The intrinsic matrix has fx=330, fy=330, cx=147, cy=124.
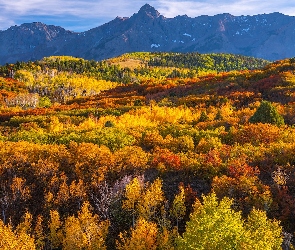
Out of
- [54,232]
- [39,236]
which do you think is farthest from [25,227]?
[54,232]

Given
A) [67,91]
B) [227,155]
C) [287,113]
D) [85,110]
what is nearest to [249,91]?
[287,113]

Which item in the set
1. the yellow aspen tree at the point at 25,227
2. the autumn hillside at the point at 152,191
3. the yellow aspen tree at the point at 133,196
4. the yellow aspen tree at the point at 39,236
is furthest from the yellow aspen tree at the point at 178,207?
the yellow aspen tree at the point at 25,227

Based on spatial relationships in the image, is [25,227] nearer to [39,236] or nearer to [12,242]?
[39,236]

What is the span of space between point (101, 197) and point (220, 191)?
10172 mm

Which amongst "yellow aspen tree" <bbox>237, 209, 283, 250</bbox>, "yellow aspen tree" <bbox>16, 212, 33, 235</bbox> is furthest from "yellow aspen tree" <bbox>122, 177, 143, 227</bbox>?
"yellow aspen tree" <bbox>237, 209, 283, 250</bbox>

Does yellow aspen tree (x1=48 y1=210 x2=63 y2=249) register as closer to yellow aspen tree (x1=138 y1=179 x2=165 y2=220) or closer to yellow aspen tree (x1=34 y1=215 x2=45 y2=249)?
yellow aspen tree (x1=34 y1=215 x2=45 y2=249)

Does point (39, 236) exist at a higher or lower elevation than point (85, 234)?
lower

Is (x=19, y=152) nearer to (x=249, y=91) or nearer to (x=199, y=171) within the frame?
(x=199, y=171)

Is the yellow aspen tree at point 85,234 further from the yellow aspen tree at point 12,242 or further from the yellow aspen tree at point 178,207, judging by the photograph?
the yellow aspen tree at point 178,207

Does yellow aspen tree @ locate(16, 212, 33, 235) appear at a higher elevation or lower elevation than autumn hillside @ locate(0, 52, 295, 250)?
lower

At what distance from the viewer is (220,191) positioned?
27.1 m

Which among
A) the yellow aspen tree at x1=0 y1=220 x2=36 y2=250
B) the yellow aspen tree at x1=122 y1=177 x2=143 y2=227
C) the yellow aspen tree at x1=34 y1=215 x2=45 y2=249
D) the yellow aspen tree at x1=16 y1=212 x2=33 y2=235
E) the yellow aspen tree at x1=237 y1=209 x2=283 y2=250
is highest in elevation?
the yellow aspen tree at x1=237 y1=209 x2=283 y2=250

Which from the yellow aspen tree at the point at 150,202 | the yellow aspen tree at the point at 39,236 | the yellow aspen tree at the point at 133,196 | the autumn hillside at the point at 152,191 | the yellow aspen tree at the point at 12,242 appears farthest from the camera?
the yellow aspen tree at the point at 133,196

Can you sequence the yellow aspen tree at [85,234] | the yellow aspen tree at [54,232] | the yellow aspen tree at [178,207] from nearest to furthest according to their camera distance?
the yellow aspen tree at [85,234]
the yellow aspen tree at [54,232]
the yellow aspen tree at [178,207]
